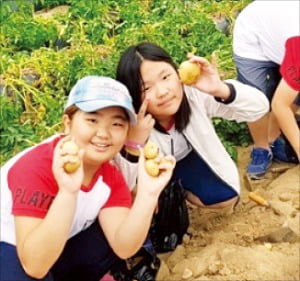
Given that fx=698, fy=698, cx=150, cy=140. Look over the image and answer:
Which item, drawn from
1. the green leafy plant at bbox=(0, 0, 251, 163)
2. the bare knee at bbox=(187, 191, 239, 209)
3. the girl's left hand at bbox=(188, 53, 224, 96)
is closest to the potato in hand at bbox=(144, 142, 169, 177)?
the girl's left hand at bbox=(188, 53, 224, 96)

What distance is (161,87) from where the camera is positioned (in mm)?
2652

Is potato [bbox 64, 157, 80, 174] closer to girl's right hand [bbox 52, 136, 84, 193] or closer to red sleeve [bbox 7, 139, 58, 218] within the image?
girl's right hand [bbox 52, 136, 84, 193]

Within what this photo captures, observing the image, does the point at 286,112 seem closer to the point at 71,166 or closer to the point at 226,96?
the point at 226,96

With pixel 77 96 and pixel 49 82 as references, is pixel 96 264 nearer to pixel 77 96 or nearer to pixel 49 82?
pixel 77 96

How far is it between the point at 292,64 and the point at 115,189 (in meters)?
0.96

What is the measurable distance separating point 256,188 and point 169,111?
104 centimetres

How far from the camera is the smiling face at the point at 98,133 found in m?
2.26

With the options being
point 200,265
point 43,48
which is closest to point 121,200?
point 200,265

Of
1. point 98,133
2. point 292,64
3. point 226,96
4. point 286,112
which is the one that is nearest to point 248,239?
point 286,112

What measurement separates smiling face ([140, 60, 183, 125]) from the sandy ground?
0.68 m

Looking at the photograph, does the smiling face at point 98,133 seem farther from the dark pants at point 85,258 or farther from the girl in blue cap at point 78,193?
the dark pants at point 85,258

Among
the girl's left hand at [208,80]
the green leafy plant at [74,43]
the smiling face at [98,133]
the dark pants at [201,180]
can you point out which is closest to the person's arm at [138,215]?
the smiling face at [98,133]

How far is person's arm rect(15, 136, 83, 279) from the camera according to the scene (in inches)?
81.8

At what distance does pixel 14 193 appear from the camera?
2188 millimetres
